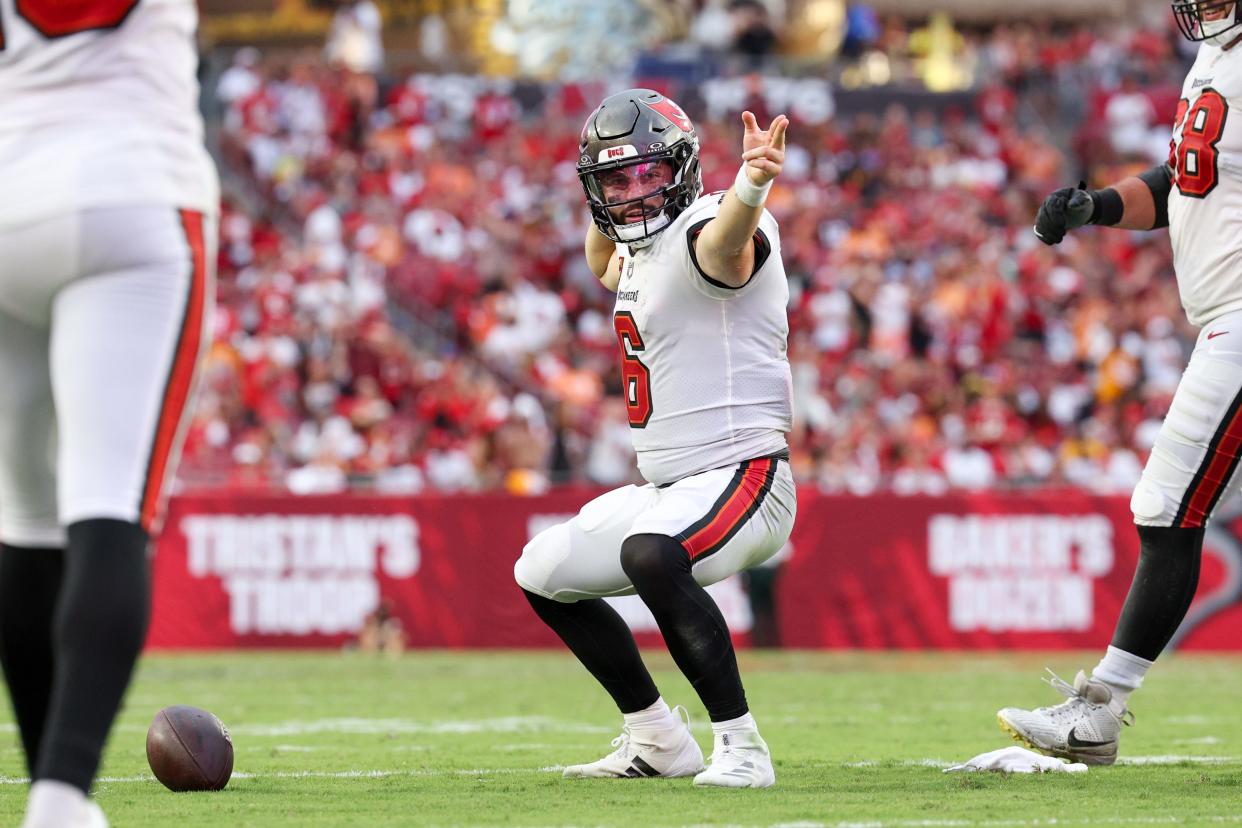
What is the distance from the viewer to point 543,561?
16.2 feet

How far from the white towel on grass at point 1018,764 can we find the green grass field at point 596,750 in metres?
0.09

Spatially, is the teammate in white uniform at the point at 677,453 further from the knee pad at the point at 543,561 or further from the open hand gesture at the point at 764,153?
the open hand gesture at the point at 764,153

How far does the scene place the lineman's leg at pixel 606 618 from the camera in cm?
492

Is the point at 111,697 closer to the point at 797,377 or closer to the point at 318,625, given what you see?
the point at 318,625

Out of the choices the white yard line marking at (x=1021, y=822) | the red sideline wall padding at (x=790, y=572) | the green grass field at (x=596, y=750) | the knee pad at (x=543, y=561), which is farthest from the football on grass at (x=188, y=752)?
the red sideline wall padding at (x=790, y=572)

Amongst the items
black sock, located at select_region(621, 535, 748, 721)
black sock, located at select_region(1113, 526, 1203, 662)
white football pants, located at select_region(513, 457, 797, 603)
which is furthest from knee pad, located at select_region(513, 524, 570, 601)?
black sock, located at select_region(1113, 526, 1203, 662)

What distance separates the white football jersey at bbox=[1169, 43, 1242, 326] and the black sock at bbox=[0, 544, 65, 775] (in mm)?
3188

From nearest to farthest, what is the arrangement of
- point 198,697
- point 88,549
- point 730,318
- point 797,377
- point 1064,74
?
point 88,549 → point 730,318 → point 198,697 → point 797,377 → point 1064,74

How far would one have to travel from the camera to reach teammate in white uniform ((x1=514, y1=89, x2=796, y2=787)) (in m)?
4.67

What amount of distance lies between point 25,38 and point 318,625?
948 centimetres

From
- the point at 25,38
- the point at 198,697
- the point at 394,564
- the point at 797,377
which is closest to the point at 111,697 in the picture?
the point at 25,38

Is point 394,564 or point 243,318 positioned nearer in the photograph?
point 394,564

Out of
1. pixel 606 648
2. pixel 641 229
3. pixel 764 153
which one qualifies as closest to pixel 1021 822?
pixel 606 648

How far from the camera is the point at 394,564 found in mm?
12227
